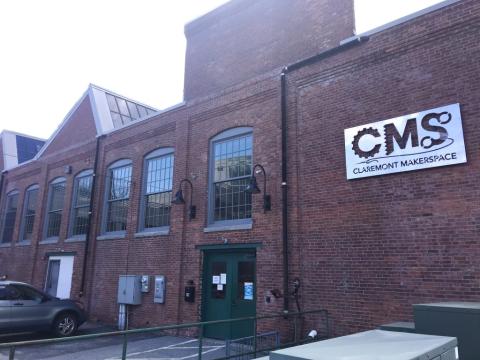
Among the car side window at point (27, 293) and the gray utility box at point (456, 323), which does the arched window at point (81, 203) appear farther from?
the gray utility box at point (456, 323)

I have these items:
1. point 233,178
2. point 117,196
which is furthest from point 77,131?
point 233,178

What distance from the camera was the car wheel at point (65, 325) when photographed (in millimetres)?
11680

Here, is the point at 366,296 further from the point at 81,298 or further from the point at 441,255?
the point at 81,298

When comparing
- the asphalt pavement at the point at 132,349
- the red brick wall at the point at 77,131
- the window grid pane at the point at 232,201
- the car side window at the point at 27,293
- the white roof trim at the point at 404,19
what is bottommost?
the asphalt pavement at the point at 132,349

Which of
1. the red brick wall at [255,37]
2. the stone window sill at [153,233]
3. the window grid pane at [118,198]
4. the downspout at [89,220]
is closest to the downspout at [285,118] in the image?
the red brick wall at [255,37]

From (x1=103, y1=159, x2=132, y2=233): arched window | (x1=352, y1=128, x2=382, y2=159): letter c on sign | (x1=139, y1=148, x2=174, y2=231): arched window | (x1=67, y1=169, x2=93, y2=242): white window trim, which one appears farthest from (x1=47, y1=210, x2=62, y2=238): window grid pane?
(x1=352, y1=128, x2=382, y2=159): letter c on sign

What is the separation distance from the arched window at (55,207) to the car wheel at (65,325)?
22.2ft

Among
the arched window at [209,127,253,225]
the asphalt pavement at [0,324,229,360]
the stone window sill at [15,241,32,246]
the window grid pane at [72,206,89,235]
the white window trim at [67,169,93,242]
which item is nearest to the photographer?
the asphalt pavement at [0,324,229,360]

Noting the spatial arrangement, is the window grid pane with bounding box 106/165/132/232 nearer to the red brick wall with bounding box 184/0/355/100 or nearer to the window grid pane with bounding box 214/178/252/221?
the red brick wall with bounding box 184/0/355/100

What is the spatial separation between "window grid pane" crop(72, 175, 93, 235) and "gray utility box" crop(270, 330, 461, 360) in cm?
1449

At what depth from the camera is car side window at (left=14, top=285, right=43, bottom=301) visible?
11.5 metres

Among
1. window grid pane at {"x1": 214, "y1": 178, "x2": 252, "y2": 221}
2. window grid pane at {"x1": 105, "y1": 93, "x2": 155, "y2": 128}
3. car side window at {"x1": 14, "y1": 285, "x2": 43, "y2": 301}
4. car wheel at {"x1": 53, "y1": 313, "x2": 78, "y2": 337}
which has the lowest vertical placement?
car wheel at {"x1": 53, "y1": 313, "x2": 78, "y2": 337}

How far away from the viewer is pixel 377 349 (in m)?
3.35

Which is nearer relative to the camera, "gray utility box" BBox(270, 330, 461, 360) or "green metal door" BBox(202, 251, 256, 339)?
"gray utility box" BBox(270, 330, 461, 360)
